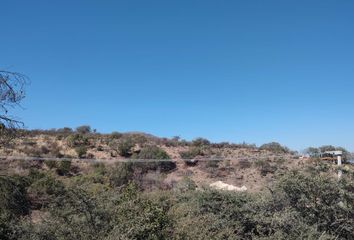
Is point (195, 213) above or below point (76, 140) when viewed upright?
below

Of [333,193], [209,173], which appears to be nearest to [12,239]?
[333,193]

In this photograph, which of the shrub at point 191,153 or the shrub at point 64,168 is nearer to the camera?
the shrub at point 64,168

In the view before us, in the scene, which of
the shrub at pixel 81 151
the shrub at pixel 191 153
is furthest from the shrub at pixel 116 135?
the shrub at pixel 81 151

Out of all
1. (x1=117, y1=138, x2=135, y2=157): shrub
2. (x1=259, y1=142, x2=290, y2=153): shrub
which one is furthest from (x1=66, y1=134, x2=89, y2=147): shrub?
(x1=259, y1=142, x2=290, y2=153): shrub

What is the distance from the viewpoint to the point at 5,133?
7145 mm

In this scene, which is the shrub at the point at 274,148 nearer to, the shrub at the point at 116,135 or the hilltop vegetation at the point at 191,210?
the shrub at the point at 116,135

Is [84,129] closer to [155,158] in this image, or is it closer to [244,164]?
[155,158]

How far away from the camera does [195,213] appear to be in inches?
665

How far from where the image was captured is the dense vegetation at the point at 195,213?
1214 centimetres

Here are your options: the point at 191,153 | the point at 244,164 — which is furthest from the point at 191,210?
the point at 191,153

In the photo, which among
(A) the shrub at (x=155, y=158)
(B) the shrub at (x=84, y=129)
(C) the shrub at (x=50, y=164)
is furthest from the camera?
(B) the shrub at (x=84, y=129)

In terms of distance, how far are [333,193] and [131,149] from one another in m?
35.8

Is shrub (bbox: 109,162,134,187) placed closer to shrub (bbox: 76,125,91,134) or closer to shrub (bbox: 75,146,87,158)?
shrub (bbox: 75,146,87,158)

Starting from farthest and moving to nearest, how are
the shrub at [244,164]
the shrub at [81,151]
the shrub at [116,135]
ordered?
the shrub at [116,135], the shrub at [244,164], the shrub at [81,151]
